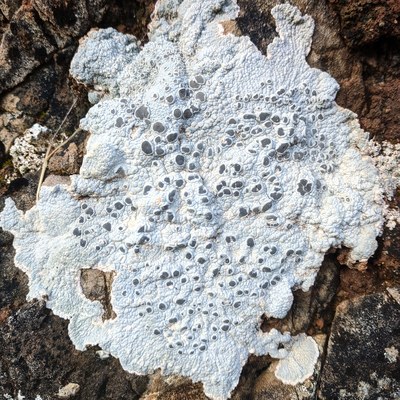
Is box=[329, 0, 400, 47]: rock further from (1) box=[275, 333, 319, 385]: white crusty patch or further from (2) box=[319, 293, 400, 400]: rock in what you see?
(1) box=[275, 333, 319, 385]: white crusty patch

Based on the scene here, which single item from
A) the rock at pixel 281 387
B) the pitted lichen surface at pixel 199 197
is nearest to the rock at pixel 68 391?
the pitted lichen surface at pixel 199 197

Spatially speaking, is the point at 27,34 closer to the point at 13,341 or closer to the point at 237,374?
the point at 13,341

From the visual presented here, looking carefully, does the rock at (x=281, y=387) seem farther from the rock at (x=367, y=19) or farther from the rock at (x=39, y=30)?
the rock at (x=39, y=30)

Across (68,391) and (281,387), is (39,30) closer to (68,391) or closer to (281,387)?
(68,391)

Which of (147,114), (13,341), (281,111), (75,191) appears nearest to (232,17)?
(281,111)

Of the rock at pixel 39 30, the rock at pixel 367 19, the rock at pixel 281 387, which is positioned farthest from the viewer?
the rock at pixel 281 387
